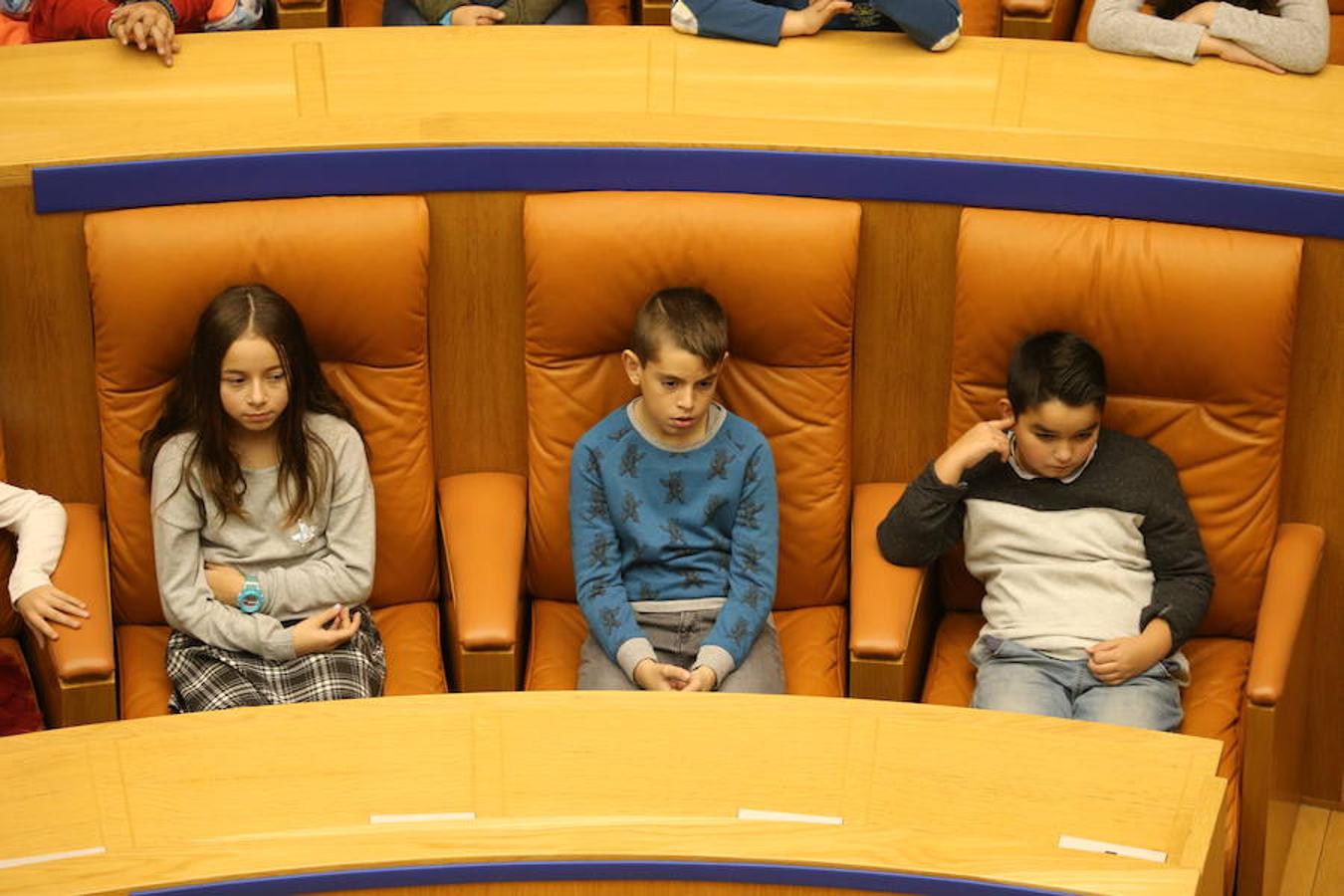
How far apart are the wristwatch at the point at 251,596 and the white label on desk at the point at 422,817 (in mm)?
805

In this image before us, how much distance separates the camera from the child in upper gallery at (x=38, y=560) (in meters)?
3.01

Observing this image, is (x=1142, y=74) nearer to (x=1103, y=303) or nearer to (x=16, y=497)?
(x=1103, y=303)

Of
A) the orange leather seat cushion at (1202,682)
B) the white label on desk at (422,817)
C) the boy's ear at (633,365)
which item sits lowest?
the orange leather seat cushion at (1202,682)

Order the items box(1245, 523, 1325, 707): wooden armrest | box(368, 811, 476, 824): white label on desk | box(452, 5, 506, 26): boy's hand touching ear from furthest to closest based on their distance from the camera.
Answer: box(452, 5, 506, 26): boy's hand touching ear < box(1245, 523, 1325, 707): wooden armrest < box(368, 811, 476, 824): white label on desk

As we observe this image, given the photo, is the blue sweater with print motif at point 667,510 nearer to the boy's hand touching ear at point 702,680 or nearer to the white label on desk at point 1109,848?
the boy's hand touching ear at point 702,680

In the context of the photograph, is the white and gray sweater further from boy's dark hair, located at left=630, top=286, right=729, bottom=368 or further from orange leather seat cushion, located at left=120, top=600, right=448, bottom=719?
orange leather seat cushion, located at left=120, top=600, right=448, bottom=719

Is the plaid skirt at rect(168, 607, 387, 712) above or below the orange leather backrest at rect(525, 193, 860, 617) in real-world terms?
below

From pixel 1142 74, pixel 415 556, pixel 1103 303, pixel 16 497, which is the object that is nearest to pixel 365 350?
pixel 415 556

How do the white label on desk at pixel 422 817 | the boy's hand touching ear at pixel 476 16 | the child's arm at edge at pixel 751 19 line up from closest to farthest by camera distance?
the white label on desk at pixel 422 817 < the child's arm at edge at pixel 751 19 < the boy's hand touching ear at pixel 476 16

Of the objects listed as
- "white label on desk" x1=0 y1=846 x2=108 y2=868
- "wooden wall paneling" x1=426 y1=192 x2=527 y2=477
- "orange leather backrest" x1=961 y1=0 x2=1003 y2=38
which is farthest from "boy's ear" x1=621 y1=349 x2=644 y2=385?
"orange leather backrest" x1=961 y1=0 x2=1003 y2=38

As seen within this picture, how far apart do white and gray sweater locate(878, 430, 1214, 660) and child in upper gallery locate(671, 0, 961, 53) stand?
2.64 feet

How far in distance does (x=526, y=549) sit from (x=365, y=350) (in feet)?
1.39

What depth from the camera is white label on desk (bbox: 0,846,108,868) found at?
7.59 ft

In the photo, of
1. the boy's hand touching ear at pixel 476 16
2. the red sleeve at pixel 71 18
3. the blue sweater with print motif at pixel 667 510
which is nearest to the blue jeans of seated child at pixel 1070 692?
the blue sweater with print motif at pixel 667 510
